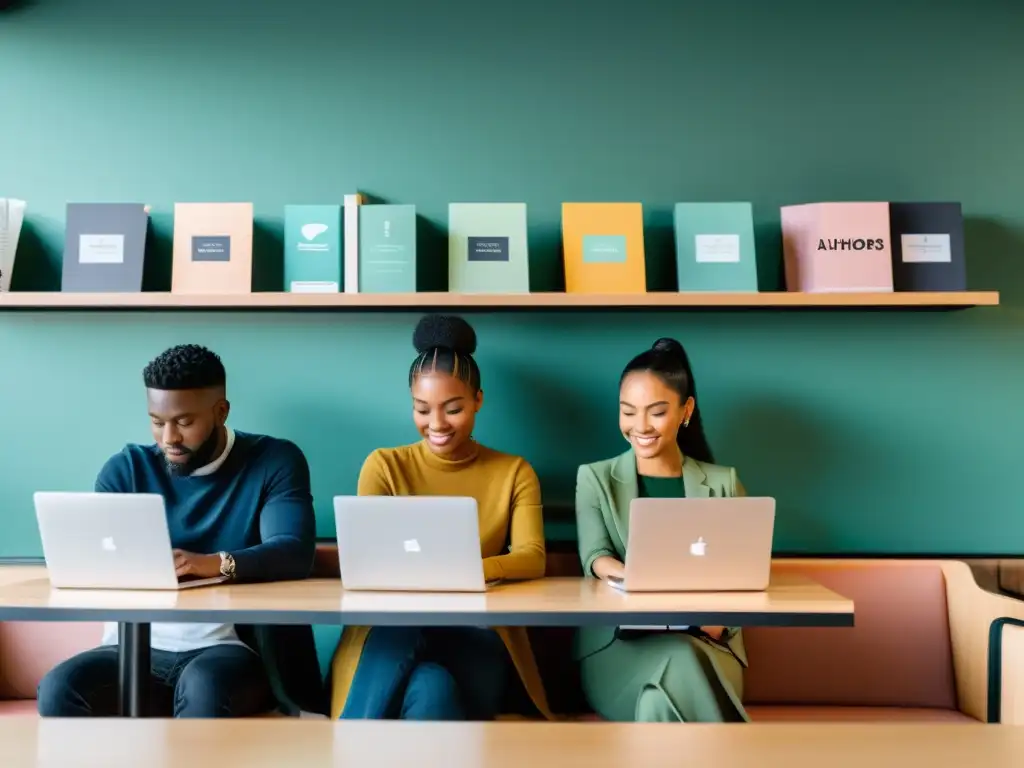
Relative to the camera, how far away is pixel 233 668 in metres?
2.11

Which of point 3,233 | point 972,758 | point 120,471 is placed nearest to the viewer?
point 972,758

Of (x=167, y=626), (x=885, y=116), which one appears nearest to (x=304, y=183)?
(x=167, y=626)

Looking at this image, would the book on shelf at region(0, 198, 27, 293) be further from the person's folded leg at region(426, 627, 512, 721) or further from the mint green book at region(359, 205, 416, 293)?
the person's folded leg at region(426, 627, 512, 721)

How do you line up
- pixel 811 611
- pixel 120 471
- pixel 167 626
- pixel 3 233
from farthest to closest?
1. pixel 3 233
2. pixel 120 471
3. pixel 167 626
4. pixel 811 611

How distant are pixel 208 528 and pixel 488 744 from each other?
4.68ft

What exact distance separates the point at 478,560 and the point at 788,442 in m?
1.37

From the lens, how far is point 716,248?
277 centimetres

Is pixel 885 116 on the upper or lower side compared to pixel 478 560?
upper

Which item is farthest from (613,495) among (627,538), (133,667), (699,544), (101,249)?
(101,249)

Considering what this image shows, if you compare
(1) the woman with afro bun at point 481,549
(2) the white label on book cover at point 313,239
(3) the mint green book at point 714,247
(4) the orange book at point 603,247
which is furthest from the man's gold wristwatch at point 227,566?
(3) the mint green book at point 714,247

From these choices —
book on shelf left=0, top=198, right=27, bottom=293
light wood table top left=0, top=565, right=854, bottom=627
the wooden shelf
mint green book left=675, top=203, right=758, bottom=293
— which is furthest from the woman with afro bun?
book on shelf left=0, top=198, right=27, bottom=293

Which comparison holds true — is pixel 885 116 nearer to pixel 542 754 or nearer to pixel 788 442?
pixel 788 442

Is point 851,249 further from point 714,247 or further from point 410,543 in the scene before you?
point 410,543

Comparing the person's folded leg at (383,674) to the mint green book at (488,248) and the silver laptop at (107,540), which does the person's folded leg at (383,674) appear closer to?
the silver laptop at (107,540)
